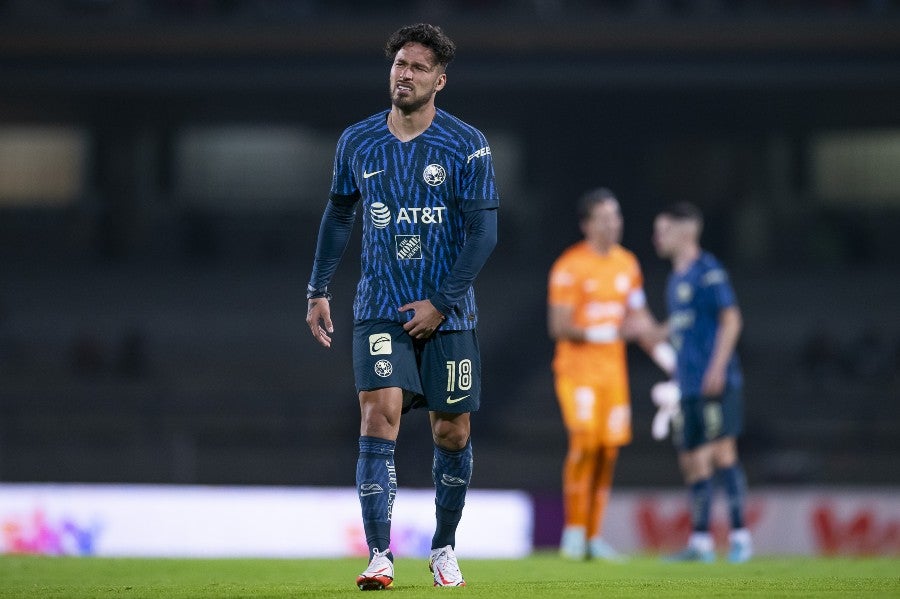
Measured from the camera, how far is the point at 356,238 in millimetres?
23656

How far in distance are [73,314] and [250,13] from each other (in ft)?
18.7

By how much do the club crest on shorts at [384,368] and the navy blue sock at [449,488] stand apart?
1.63ft

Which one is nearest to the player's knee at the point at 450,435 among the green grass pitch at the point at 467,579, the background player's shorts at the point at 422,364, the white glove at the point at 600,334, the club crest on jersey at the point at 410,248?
the background player's shorts at the point at 422,364

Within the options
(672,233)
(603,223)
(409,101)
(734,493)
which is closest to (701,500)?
(734,493)

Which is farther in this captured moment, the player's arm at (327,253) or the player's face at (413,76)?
the player's arm at (327,253)

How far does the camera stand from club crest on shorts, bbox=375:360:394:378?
484cm

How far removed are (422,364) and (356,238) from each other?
61.6 feet

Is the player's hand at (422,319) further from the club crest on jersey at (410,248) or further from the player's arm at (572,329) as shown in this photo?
the player's arm at (572,329)

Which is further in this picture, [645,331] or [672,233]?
[672,233]

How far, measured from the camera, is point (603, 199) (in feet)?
28.5

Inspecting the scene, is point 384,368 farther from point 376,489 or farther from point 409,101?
point 409,101

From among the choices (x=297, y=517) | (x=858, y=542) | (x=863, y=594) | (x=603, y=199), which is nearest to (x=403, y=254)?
(x=863, y=594)

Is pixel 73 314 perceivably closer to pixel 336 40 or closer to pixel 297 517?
pixel 336 40

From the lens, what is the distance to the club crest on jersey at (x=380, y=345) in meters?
4.88
